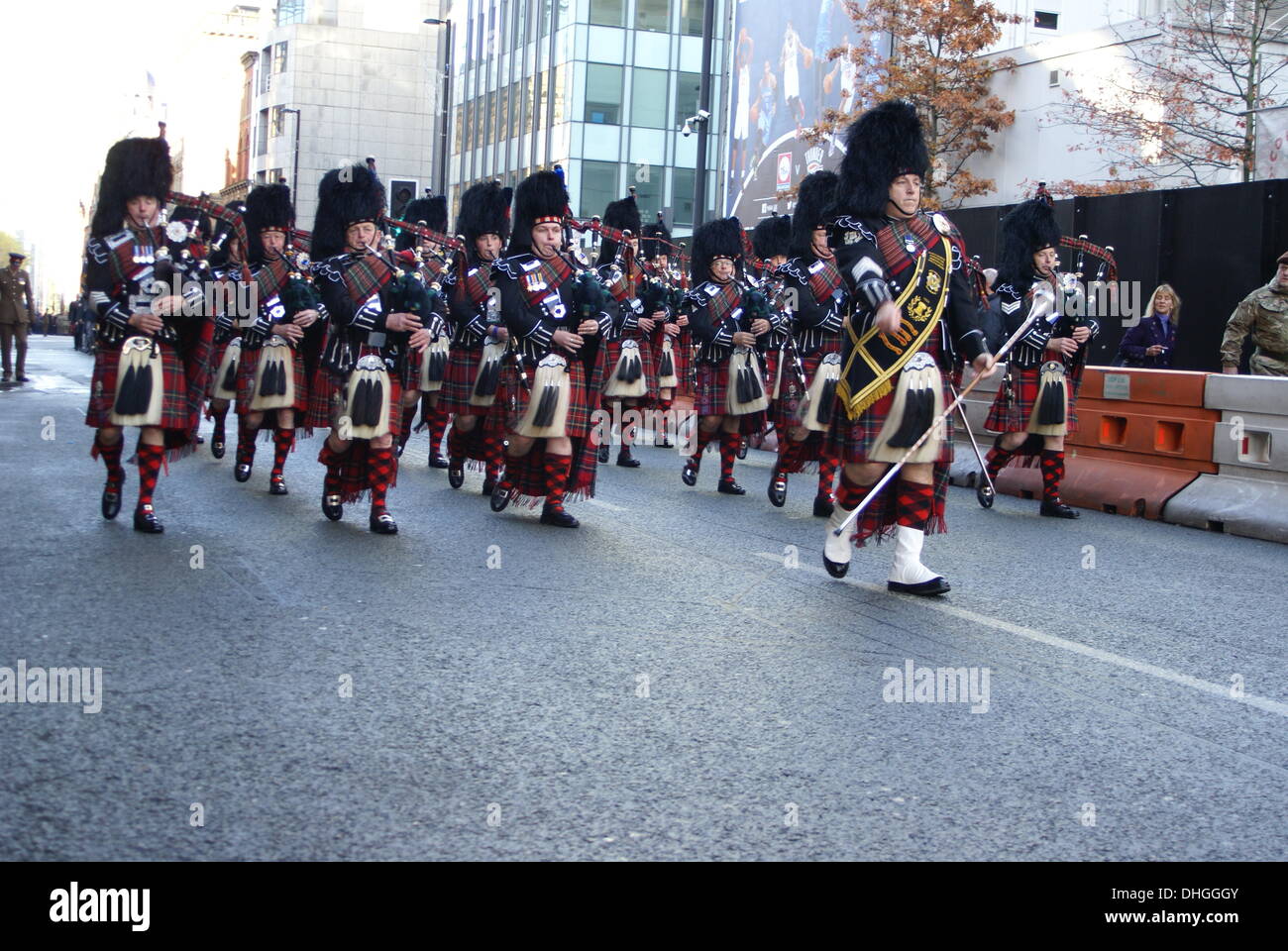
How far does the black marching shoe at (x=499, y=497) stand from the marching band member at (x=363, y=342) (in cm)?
96

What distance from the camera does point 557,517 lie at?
31.5ft

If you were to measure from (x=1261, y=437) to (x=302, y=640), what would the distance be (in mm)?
7607

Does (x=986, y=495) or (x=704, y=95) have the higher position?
(x=704, y=95)

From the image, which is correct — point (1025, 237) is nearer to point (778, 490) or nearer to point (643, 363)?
point (778, 490)

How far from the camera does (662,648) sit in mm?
5957

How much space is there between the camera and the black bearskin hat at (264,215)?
1093 centimetres

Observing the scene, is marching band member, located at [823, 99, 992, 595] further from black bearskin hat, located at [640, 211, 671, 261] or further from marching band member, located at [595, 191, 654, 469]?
black bearskin hat, located at [640, 211, 671, 261]

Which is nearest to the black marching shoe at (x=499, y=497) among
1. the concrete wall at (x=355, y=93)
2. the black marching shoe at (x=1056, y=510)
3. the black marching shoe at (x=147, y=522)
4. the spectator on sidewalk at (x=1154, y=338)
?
the black marching shoe at (x=147, y=522)

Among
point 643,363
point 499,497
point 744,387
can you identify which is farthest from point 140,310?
point 643,363

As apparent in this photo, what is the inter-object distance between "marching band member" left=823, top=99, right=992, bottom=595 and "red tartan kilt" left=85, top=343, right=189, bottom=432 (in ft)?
11.7

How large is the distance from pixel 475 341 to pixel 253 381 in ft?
5.84

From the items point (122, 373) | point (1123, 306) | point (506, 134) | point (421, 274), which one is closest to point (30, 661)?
point (122, 373)

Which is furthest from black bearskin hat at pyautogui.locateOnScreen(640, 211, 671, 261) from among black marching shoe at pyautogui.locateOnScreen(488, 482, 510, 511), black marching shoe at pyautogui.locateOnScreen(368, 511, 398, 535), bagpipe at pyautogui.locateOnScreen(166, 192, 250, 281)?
black marching shoe at pyautogui.locateOnScreen(368, 511, 398, 535)

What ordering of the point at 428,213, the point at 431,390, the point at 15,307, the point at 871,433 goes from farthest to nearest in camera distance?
1. the point at 15,307
2. the point at 428,213
3. the point at 431,390
4. the point at 871,433
